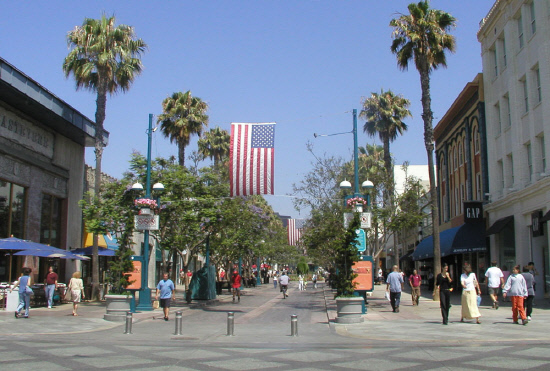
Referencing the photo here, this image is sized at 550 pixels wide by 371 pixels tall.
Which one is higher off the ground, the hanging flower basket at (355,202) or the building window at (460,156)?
the building window at (460,156)

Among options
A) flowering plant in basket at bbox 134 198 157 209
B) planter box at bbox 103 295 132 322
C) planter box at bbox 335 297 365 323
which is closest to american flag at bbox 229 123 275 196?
flowering plant in basket at bbox 134 198 157 209

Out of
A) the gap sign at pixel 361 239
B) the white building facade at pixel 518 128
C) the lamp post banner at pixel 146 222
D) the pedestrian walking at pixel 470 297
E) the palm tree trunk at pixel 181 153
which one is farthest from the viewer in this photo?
the palm tree trunk at pixel 181 153

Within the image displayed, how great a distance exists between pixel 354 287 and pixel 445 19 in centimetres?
1616

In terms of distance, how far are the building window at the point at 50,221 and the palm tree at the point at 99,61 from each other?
3330 mm

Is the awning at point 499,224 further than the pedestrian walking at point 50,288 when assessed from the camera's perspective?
Yes

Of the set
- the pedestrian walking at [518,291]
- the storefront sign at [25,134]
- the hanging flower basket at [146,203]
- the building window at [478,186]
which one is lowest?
the pedestrian walking at [518,291]

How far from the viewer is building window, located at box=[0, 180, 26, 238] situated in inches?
1041

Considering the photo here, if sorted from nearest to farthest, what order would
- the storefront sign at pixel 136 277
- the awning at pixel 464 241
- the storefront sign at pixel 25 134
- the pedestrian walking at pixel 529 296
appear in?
the pedestrian walking at pixel 529 296, the storefront sign at pixel 136 277, the storefront sign at pixel 25 134, the awning at pixel 464 241

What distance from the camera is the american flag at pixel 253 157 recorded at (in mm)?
21297

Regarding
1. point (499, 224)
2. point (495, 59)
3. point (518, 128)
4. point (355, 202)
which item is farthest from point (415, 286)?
point (495, 59)

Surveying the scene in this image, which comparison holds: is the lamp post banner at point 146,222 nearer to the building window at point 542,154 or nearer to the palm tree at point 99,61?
the palm tree at point 99,61

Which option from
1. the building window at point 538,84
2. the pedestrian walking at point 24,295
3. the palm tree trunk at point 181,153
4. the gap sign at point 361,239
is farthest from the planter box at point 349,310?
the palm tree trunk at point 181,153

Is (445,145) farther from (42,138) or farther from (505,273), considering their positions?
(42,138)

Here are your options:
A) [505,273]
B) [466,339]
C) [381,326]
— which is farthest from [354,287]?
[505,273]
